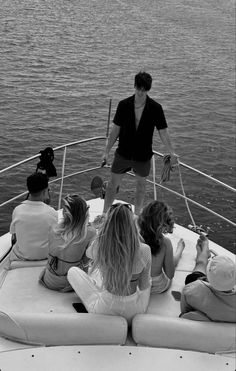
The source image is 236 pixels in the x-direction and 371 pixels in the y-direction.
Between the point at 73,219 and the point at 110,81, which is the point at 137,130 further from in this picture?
the point at 110,81

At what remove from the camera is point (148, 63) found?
71.3ft

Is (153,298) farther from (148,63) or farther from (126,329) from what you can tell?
(148,63)

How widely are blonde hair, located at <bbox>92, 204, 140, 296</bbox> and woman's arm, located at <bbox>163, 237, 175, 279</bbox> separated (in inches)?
28.1

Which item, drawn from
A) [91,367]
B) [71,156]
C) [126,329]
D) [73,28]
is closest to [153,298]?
→ [126,329]

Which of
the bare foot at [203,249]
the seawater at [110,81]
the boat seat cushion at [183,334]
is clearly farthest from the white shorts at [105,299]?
the seawater at [110,81]

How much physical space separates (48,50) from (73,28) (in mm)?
4870

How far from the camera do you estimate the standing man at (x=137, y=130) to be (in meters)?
5.31

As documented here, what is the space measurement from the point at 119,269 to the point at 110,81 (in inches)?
645

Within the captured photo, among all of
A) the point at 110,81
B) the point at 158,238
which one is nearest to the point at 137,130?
the point at 158,238

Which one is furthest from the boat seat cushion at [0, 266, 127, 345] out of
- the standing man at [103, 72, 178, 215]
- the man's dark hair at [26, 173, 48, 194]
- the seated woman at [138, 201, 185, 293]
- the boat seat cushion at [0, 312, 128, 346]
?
the standing man at [103, 72, 178, 215]

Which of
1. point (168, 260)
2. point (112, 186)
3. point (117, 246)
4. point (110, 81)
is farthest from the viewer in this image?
point (110, 81)

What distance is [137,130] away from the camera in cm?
541

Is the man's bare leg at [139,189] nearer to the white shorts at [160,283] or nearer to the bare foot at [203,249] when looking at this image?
the bare foot at [203,249]

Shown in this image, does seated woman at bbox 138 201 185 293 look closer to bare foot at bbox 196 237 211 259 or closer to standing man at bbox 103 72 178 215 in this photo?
bare foot at bbox 196 237 211 259
